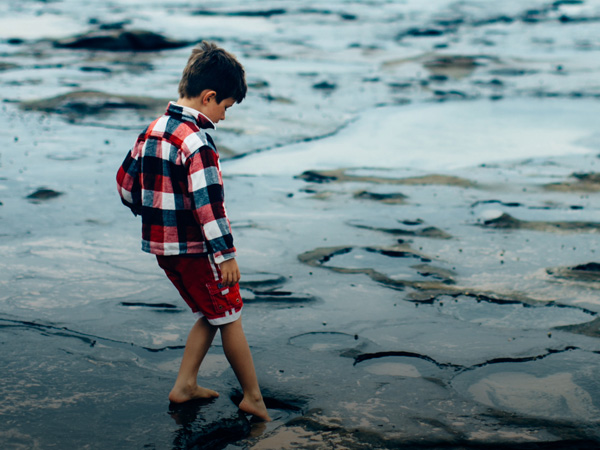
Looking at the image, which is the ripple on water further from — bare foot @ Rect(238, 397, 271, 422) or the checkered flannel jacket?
the checkered flannel jacket

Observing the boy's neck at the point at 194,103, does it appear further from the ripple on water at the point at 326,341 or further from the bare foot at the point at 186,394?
the ripple on water at the point at 326,341

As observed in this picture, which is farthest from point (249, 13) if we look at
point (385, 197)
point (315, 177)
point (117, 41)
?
point (385, 197)

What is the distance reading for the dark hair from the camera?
8.80ft

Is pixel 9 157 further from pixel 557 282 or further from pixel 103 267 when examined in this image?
pixel 557 282

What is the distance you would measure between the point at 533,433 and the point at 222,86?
1.69 m

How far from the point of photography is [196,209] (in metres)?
2.54

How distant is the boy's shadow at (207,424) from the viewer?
2465mm

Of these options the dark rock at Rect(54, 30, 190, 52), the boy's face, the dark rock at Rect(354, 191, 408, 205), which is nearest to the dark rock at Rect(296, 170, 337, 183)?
the dark rock at Rect(354, 191, 408, 205)

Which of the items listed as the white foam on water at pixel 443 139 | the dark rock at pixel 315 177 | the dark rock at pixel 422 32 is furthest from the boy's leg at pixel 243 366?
the dark rock at pixel 422 32

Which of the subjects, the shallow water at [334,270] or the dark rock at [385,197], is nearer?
the shallow water at [334,270]

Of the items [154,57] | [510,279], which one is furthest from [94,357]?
[154,57]

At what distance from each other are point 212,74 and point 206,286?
0.79m

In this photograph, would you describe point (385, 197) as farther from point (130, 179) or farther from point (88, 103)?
point (88, 103)

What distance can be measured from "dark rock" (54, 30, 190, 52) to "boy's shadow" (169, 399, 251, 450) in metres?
14.5
